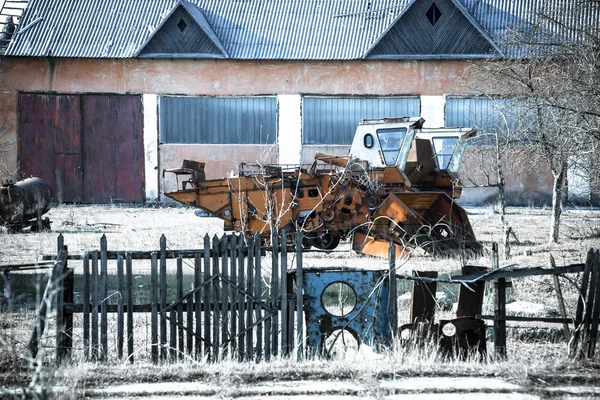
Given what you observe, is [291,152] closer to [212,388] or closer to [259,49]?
[259,49]

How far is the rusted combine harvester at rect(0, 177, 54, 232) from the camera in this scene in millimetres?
18422

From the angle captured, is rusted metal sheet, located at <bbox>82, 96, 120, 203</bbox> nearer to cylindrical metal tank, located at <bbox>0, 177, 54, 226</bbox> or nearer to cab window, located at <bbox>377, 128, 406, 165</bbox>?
cylindrical metal tank, located at <bbox>0, 177, 54, 226</bbox>

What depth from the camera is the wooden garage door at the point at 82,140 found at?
1103 inches

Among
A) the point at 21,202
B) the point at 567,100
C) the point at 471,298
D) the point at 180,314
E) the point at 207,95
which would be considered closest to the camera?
the point at 180,314

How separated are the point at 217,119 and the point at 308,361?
2086 cm

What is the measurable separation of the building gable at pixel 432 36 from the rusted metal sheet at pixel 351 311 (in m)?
20.0

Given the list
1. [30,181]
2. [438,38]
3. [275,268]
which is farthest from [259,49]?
[275,268]

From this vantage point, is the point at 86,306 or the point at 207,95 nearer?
the point at 86,306

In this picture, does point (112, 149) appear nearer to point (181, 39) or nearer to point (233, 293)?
point (181, 39)

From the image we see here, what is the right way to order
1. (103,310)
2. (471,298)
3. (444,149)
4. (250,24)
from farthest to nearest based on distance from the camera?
1. (250,24)
2. (444,149)
3. (471,298)
4. (103,310)

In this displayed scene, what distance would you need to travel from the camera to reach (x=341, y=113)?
2809 centimetres

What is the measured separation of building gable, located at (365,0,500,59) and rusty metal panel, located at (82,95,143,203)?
26.6 ft

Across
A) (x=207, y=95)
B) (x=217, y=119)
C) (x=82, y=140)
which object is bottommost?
(x=82, y=140)

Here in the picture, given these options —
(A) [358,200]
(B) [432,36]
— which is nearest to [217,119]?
(B) [432,36]
